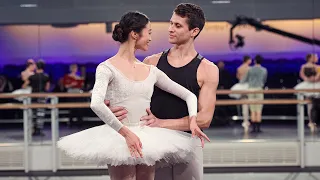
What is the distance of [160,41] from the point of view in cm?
711

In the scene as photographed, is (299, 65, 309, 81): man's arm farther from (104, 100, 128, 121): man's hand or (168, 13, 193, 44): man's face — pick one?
(104, 100, 128, 121): man's hand

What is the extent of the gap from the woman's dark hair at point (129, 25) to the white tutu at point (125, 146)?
1.21 feet

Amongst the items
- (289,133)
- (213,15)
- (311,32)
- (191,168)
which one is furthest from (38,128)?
(191,168)

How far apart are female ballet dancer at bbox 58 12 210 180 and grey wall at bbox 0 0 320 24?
4.74m

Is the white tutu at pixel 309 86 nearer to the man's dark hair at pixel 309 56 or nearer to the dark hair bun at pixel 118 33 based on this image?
the man's dark hair at pixel 309 56

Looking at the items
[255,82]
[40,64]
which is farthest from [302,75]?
[40,64]

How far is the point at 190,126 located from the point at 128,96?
28 centimetres

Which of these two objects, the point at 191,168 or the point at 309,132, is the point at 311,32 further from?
the point at 191,168

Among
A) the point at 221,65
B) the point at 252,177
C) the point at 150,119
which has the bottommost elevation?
the point at 252,177

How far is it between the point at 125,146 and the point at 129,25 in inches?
18.8

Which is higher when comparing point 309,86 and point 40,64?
point 40,64

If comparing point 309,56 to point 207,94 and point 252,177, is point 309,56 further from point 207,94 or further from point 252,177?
point 207,94

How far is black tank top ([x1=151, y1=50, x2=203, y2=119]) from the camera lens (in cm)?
249

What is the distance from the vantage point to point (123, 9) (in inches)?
277
